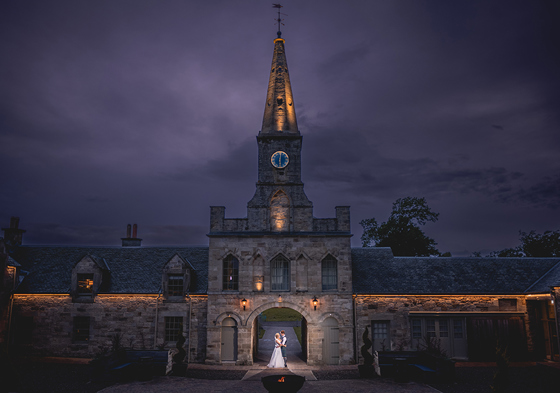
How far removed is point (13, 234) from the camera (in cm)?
2964

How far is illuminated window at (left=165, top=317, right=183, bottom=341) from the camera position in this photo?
957 inches

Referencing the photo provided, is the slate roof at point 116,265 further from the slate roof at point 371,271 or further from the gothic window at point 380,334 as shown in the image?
the gothic window at point 380,334

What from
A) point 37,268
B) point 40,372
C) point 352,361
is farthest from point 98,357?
point 352,361

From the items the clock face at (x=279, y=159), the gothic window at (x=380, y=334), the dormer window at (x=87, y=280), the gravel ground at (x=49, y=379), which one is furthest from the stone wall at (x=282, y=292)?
the dormer window at (x=87, y=280)

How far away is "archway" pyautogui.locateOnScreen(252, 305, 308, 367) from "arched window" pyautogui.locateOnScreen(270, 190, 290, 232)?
4.66 metres

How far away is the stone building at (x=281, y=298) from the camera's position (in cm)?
2316

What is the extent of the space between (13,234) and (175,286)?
46.6 ft

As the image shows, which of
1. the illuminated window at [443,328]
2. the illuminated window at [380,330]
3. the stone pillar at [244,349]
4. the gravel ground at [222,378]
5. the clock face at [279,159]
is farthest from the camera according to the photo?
the clock face at [279,159]

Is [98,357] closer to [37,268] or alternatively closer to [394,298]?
[37,268]

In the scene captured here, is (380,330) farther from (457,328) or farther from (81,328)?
(81,328)

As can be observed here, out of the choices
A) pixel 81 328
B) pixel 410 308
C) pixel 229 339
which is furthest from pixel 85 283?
pixel 410 308

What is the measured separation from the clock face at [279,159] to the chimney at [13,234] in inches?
797

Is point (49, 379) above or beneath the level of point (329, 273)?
beneath

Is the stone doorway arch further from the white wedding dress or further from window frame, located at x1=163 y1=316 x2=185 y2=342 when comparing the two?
window frame, located at x1=163 y1=316 x2=185 y2=342
